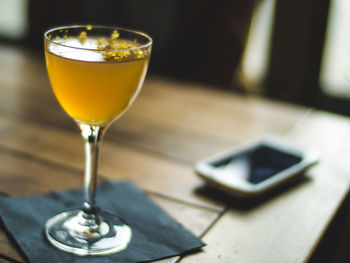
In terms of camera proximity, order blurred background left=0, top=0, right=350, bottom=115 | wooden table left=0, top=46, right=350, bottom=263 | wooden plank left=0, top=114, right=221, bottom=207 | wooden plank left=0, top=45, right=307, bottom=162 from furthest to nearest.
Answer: blurred background left=0, top=0, right=350, bottom=115 → wooden plank left=0, top=45, right=307, bottom=162 → wooden plank left=0, top=114, right=221, bottom=207 → wooden table left=0, top=46, right=350, bottom=263

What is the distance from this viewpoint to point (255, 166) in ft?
2.74

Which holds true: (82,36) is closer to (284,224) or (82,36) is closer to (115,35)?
(115,35)

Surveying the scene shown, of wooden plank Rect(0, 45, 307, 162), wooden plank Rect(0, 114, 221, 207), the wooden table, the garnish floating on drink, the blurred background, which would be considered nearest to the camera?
the garnish floating on drink

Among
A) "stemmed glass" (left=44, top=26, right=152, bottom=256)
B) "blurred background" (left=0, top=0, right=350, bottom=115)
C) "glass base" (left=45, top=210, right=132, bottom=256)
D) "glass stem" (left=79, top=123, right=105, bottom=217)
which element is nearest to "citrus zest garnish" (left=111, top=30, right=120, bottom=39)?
"stemmed glass" (left=44, top=26, right=152, bottom=256)

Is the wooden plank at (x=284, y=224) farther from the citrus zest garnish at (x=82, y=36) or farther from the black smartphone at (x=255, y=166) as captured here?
the citrus zest garnish at (x=82, y=36)

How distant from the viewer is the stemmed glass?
0.56 metres

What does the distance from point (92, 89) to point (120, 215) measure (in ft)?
0.74

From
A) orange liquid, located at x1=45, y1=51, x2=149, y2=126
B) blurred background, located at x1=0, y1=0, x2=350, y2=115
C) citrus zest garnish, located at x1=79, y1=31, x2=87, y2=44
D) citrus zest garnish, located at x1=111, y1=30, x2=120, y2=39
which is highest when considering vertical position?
citrus zest garnish, located at x1=111, y1=30, x2=120, y2=39

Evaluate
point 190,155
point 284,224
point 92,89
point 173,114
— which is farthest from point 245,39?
point 92,89

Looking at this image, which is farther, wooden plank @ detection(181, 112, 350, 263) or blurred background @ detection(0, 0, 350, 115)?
blurred background @ detection(0, 0, 350, 115)

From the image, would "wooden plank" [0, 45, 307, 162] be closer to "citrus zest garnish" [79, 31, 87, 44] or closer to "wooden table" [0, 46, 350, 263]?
"wooden table" [0, 46, 350, 263]

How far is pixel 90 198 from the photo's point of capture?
0.65m

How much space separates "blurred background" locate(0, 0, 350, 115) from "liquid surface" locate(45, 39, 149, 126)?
4.97 feet

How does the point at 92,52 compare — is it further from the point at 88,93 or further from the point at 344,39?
the point at 344,39
